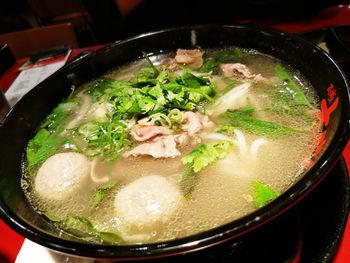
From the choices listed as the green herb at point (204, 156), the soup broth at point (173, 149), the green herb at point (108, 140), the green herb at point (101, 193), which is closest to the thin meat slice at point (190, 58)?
the soup broth at point (173, 149)

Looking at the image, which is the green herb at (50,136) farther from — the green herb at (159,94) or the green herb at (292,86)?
the green herb at (292,86)

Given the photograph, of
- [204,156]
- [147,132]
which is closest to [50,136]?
[147,132]

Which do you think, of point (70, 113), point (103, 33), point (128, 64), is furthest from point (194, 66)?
point (103, 33)

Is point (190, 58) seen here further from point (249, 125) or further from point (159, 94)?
point (249, 125)

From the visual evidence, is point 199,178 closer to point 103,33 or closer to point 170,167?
point 170,167

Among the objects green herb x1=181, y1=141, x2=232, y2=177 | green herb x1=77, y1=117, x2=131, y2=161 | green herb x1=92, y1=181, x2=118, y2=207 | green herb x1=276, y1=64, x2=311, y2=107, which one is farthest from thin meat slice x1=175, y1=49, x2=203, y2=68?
green herb x1=92, y1=181, x2=118, y2=207

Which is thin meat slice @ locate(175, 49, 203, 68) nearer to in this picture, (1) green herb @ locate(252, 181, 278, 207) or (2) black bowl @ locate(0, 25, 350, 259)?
(2) black bowl @ locate(0, 25, 350, 259)
